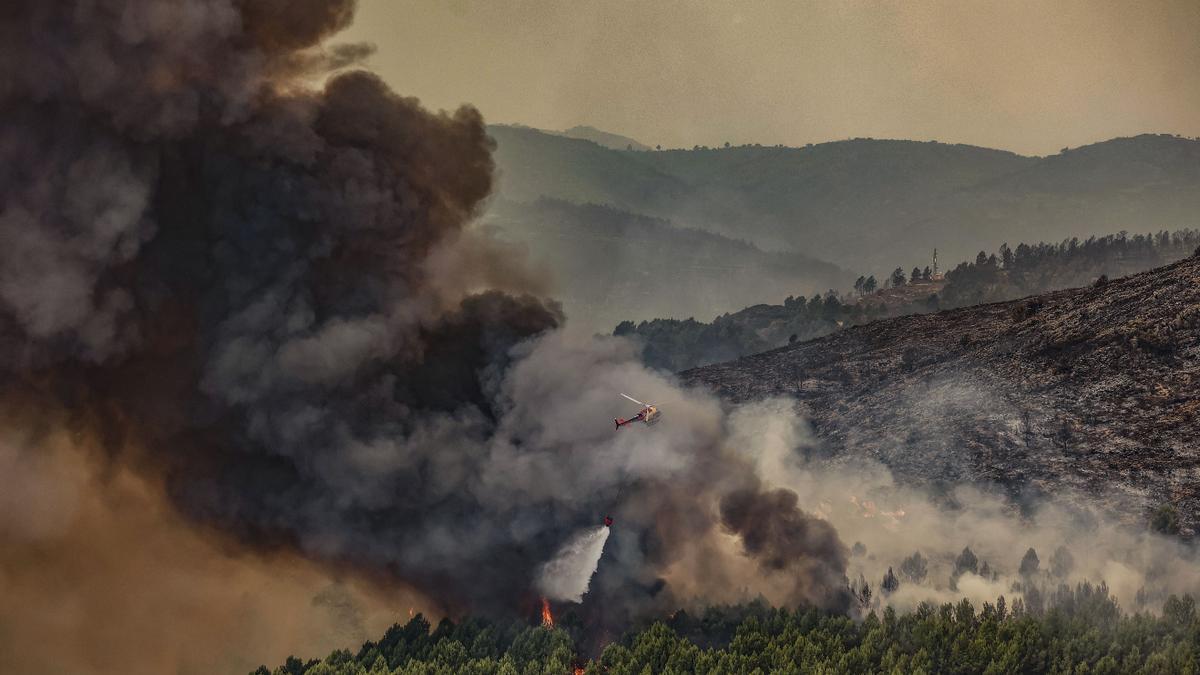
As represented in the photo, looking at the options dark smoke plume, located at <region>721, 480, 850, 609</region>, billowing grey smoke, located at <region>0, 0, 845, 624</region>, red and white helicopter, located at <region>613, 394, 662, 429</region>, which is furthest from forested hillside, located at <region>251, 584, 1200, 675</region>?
red and white helicopter, located at <region>613, 394, 662, 429</region>

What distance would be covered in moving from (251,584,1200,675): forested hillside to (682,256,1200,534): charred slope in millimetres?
21669

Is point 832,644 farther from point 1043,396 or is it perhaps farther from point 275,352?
point 1043,396

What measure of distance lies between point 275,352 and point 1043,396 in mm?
71785

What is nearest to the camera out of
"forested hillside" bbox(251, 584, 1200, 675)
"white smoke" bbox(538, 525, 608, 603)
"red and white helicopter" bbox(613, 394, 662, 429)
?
"forested hillside" bbox(251, 584, 1200, 675)

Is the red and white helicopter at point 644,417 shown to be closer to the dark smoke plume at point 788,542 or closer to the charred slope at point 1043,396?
the dark smoke plume at point 788,542

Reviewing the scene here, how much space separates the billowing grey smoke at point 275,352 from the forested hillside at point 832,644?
5.08m

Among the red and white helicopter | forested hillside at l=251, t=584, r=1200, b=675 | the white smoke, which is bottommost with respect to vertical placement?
forested hillside at l=251, t=584, r=1200, b=675

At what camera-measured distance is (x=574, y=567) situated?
83688mm

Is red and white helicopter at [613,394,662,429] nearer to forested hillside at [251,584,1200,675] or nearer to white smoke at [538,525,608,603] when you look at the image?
white smoke at [538,525,608,603]

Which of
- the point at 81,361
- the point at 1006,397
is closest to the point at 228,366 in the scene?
the point at 81,361

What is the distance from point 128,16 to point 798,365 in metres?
87.8

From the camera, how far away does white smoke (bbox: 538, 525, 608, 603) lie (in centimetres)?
8344

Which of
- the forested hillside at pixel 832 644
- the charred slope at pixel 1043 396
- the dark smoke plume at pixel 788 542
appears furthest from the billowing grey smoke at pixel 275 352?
the charred slope at pixel 1043 396

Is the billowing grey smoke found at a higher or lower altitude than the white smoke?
higher
